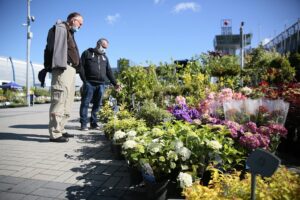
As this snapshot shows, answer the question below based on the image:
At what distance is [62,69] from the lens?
4.96m

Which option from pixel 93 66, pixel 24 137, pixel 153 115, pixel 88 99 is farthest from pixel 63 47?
pixel 24 137

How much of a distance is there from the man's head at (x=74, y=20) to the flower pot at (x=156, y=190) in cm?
375

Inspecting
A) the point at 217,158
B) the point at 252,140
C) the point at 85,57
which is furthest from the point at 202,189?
the point at 85,57

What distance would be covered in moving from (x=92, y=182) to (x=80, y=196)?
0.39 m

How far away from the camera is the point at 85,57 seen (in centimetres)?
660

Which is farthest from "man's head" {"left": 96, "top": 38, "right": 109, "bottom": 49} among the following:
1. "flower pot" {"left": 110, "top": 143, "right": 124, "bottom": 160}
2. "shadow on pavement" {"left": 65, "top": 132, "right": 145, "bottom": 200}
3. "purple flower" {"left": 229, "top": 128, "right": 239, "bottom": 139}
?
"purple flower" {"left": 229, "top": 128, "right": 239, "bottom": 139}

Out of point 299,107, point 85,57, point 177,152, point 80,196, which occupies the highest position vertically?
point 85,57

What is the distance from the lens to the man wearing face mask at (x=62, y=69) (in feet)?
16.1

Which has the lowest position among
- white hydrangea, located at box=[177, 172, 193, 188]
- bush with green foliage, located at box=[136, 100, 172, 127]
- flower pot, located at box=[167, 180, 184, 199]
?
flower pot, located at box=[167, 180, 184, 199]

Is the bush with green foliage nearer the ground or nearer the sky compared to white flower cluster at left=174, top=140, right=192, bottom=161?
nearer the sky

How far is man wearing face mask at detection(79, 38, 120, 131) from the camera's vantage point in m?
6.46

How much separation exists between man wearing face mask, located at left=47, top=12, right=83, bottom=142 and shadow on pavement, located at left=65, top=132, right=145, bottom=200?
0.74m

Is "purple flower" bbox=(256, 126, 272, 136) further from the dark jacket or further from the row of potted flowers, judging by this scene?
the dark jacket

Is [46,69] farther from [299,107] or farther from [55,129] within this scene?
[299,107]
